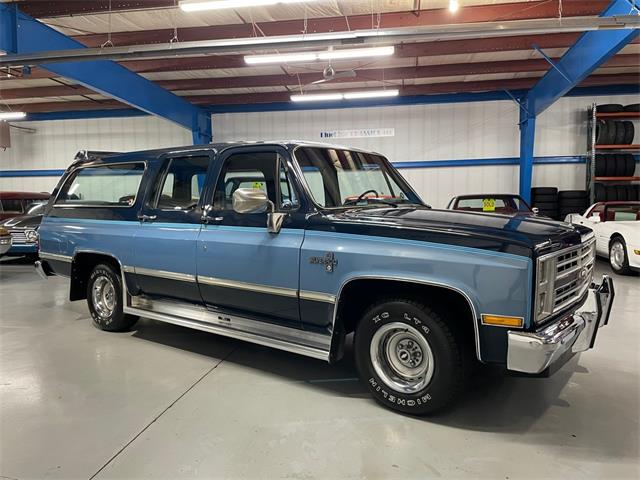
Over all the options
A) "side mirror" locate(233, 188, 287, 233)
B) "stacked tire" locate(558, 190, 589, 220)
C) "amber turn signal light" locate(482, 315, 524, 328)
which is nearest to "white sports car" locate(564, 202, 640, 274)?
"stacked tire" locate(558, 190, 589, 220)

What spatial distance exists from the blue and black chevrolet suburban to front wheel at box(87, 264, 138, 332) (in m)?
0.06

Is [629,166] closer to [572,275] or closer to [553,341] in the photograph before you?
[572,275]

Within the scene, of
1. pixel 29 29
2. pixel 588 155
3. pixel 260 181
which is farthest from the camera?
pixel 588 155

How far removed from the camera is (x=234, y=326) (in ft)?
12.2

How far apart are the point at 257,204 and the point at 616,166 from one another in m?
13.3

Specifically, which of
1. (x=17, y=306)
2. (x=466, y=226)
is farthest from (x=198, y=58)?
(x=466, y=226)

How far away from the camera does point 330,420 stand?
9.77ft

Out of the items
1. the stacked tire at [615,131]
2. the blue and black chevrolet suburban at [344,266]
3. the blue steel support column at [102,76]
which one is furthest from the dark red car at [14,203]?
the stacked tire at [615,131]

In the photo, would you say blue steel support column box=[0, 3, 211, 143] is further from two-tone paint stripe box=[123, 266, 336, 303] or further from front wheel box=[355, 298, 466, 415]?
front wheel box=[355, 298, 466, 415]

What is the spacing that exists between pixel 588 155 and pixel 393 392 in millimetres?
13314

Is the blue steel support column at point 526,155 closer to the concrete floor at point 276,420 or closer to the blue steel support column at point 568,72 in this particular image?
the blue steel support column at point 568,72

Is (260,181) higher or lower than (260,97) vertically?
lower

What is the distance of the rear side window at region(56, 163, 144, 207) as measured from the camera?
458 cm

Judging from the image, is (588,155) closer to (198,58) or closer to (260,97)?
(260,97)
